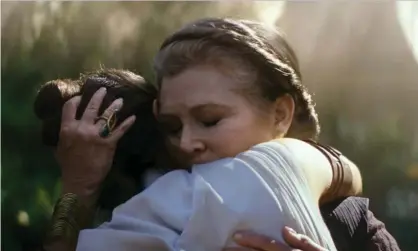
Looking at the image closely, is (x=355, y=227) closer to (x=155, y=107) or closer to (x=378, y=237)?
(x=378, y=237)

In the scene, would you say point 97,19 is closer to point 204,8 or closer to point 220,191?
point 204,8

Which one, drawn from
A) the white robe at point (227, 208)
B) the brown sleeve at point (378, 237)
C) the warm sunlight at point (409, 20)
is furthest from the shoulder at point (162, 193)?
the warm sunlight at point (409, 20)

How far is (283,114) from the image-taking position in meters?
0.86

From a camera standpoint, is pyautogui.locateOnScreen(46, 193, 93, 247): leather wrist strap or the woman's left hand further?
pyautogui.locateOnScreen(46, 193, 93, 247): leather wrist strap

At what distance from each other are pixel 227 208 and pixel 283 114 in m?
0.17

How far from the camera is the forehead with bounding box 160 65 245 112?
837 mm

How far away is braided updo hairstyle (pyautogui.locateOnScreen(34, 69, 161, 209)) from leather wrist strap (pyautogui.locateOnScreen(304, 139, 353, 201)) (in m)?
0.21

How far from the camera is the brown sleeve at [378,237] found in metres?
0.86

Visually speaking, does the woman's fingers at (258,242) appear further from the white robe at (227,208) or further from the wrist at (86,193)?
the wrist at (86,193)

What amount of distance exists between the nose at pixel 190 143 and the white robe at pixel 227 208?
37 mm

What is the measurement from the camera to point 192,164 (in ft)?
2.77

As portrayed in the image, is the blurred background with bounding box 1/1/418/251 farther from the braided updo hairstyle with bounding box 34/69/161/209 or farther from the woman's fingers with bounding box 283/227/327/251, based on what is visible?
the woman's fingers with bounding box 283/227/327/251

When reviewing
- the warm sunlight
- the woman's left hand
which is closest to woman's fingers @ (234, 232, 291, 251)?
the woman's left hand

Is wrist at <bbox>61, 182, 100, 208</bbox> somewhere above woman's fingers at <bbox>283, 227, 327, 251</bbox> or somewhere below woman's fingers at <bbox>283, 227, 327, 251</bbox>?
below
